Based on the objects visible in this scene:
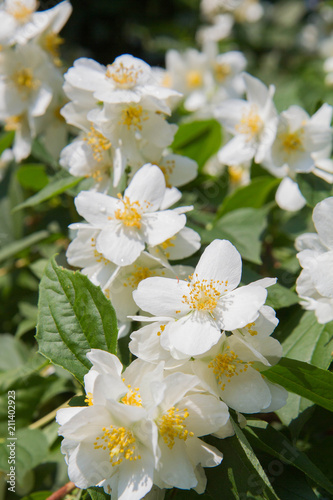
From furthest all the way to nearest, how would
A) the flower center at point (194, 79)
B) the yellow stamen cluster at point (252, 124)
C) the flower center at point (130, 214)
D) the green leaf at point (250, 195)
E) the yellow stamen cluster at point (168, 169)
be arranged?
the flower center at point (194, 79), the green leaf at point (250, 195), the yellow stamen cluster at point (252, 124), the yellow stamen cluster at point (168, 169), the flower center at point (130, 214)

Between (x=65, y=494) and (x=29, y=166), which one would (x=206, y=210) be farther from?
(x=65, y=494)

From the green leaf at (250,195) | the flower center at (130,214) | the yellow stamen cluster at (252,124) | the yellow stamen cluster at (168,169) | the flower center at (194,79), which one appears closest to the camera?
the flower center at (130,214)

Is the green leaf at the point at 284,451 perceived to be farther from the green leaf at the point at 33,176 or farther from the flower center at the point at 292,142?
the green leaf at the point at 33,176

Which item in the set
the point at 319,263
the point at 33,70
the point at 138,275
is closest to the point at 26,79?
the point at 33,70

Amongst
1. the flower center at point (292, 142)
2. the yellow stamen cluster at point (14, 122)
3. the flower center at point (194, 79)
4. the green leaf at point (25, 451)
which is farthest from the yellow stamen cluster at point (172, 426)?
the flower center at point (194, 79)

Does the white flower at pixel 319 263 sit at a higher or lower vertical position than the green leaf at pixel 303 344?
higher

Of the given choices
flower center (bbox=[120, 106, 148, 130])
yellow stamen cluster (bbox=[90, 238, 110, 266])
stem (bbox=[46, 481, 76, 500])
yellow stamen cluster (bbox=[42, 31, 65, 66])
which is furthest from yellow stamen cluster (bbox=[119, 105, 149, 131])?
stem (bbox=[46, 481, 76, 500])

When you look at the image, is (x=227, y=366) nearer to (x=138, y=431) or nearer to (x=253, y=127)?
(x=138, y=431)
